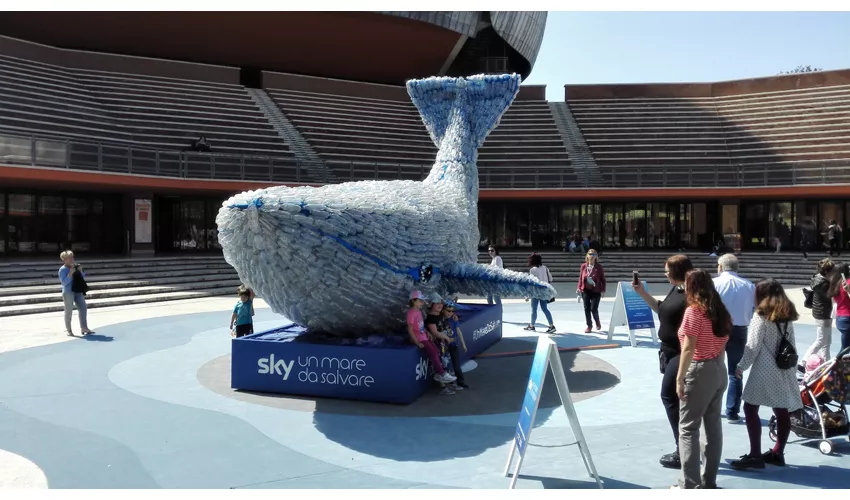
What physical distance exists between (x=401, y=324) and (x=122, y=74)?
26.2m

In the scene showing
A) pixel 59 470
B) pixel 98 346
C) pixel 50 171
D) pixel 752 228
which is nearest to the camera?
pixel 59 470

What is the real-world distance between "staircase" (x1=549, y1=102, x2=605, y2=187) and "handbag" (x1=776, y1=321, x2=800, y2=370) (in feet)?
69.7

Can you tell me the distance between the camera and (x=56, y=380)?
8398 mm

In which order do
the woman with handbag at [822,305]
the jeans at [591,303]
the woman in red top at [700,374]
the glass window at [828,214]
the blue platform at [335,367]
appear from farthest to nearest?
the glass window at [828,214] → the jeans at [591,303] → the woman with handbag at [822,305] → the blue platform at [335,367] → the woman in red top at [700,374]

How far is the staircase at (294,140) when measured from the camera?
83.0ft

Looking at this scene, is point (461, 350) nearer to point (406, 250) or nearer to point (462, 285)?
point (462, 285)

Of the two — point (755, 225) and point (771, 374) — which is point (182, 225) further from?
point (771, 374)

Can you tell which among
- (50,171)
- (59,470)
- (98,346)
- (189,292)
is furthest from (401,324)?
(50,171)

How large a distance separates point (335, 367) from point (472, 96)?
18.9 feet

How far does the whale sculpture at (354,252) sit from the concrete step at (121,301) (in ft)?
25.6

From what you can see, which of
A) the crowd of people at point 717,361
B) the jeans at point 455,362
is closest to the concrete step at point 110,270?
the jeans at point 455,362

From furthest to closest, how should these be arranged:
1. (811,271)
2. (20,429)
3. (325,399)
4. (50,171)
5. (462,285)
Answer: (811,271) < (50,171) < (462,285) < (325,399) < (20,429)

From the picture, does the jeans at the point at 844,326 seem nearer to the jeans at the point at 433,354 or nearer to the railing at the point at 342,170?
the jeans at the point at 433,354

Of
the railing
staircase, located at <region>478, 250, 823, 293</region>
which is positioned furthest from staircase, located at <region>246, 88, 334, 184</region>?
staircase, located at <region>478, 250, 823, 293</region>
